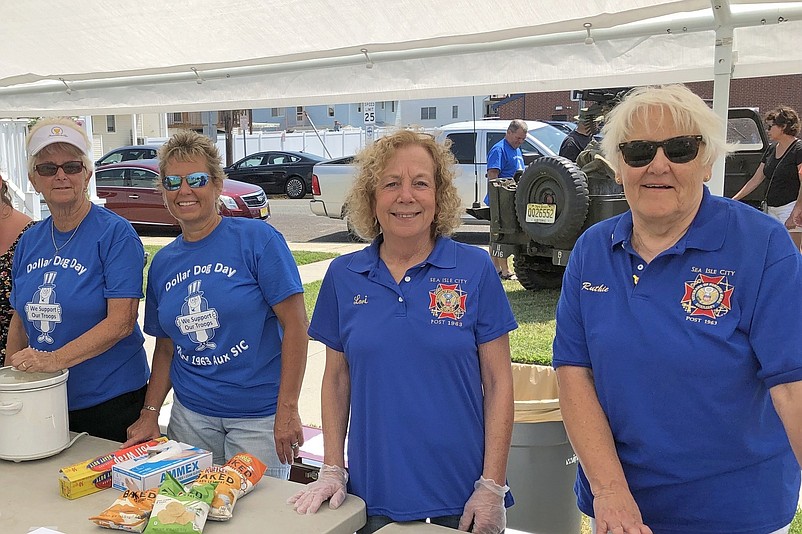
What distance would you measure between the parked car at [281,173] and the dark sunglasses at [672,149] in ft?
66.9

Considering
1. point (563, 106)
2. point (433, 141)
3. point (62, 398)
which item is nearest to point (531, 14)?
point (433, 141)

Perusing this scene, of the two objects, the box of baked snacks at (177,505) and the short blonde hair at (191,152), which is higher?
the short blonde hair at (191,152)

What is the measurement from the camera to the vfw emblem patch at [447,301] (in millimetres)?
2068

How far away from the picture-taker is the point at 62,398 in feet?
7.81

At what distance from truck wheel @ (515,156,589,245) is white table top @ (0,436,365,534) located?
17.8 ft

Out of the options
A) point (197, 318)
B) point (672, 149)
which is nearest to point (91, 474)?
point (197, 318)

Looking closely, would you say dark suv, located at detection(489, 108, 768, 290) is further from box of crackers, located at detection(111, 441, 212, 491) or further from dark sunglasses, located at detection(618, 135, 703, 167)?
box of crackers, located at detection(111, 441, 212, 491)

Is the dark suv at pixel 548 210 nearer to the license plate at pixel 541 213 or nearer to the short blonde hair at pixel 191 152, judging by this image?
the license plate at pixel 541 213

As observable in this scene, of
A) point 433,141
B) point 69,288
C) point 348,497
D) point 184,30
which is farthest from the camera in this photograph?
point 184,30

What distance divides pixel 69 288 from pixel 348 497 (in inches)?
48.5

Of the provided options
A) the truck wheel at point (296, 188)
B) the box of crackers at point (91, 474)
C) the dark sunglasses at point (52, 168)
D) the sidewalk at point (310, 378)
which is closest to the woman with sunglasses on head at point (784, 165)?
the sidewalk at point (310, 378)

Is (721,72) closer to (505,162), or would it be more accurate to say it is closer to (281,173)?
(505,162)

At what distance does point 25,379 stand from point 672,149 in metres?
2.03

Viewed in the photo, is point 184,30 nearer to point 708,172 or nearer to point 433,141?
point 433,141
